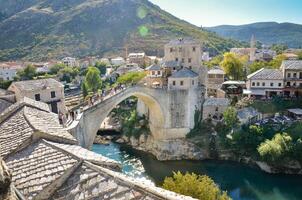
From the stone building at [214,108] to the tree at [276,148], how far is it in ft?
23.2

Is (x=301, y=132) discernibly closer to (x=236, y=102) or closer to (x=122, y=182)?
(x=236, y=102)

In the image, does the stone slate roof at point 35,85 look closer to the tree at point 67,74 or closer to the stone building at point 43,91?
the stone building at point 43,91

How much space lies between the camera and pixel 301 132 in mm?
30422

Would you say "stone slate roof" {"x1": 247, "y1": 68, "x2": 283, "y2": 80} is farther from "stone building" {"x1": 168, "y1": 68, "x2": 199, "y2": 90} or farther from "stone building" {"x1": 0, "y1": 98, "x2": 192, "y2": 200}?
"stone building" {"x1": 0, "y1": 98, "x2": 192, "y2": 200}

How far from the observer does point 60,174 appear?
621 cm

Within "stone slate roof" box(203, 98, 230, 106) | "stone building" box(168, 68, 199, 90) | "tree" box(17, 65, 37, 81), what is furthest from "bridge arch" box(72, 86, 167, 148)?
"tree" box(17, 65, 37, 81)

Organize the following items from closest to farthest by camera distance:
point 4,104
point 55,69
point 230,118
→ point 4,104
point 230,118
point 55,69

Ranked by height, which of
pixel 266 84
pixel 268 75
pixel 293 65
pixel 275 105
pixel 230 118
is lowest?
pixel 230 118

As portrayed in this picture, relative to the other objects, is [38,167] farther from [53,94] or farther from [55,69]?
[55,69]

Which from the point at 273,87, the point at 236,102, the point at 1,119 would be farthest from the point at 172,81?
the point at 1,119

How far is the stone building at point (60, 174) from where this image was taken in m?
5.52

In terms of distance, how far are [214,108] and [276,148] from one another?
30.9ft

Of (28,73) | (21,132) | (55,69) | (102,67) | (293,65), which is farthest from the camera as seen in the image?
(102,67)

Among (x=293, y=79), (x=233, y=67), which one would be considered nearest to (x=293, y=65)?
(x=293, y=79)
